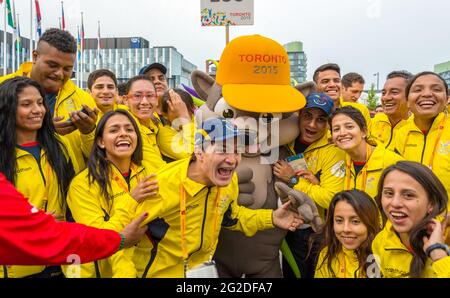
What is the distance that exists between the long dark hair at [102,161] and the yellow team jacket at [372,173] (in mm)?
1659

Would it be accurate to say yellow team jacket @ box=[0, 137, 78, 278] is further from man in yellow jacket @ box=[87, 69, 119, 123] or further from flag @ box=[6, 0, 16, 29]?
flag @ box=[6, 0, 16, 29]

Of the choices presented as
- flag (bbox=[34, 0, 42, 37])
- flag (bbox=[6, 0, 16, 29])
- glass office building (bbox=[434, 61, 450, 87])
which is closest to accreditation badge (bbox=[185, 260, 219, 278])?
flag (bbox=[6, 0, 16, 29])

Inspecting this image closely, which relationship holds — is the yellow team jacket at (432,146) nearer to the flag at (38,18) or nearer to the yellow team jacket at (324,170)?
the yellow team jacket at (324,170)

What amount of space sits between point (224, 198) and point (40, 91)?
4.83ft

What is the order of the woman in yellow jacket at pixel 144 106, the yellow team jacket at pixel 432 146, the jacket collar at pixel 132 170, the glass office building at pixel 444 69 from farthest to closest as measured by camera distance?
A: the glass office building at pixel 444 69
the woman in yellow jacket at pixel 144 106
the yellow team jacket at pixel 432 146
the jacket collar at pixel 132 170

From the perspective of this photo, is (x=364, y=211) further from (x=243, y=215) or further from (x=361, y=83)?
(x=361, y=83)

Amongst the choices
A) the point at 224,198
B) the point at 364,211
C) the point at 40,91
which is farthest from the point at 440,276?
the point at 40,91

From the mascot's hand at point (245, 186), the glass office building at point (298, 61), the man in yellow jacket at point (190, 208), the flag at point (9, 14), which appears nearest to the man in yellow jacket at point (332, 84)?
the mascot's hand at point (245, 186)

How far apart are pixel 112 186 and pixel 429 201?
2.00 meters

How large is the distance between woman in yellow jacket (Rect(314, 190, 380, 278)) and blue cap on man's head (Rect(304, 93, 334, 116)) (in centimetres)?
91

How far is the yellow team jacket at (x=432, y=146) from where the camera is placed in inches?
136

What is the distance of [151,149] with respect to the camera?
3576mm

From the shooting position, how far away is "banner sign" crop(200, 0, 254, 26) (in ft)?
16.8

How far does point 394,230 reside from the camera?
2.55m
